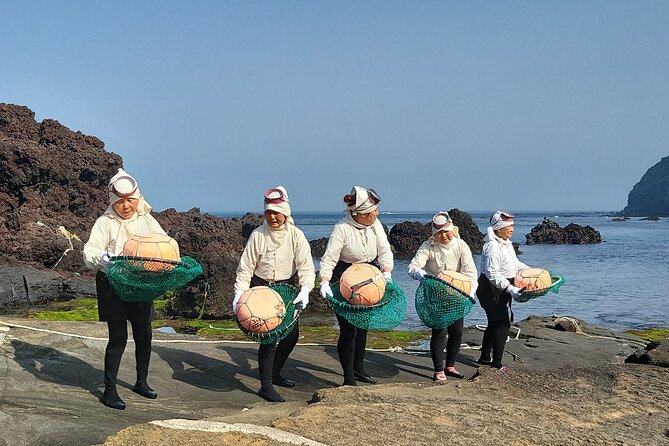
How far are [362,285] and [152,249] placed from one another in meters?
2.08

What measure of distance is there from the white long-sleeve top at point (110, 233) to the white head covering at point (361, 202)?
6.88 feet

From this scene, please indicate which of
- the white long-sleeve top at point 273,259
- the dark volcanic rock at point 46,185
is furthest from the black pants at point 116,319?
the dark volcanic rock at point 46,185

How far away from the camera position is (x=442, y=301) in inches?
279

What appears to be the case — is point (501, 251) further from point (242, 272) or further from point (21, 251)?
point (21, 251)

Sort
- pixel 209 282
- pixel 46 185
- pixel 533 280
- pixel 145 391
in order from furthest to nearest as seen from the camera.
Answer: pixel 46 185 < pixel 209 282 < pixel 533 280 < pixel 145 391

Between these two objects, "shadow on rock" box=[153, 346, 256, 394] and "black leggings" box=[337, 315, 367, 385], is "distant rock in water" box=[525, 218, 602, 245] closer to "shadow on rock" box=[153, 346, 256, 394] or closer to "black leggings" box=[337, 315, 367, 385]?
"shadow on rock" box=[153, 346, 256, 394]

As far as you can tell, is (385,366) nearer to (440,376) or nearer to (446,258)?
(440,376)

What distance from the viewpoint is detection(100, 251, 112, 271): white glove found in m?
5.57

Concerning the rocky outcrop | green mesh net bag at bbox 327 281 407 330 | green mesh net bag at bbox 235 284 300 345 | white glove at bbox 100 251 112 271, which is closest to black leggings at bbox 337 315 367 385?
green mesh net bag at bbox 327 281 407 330

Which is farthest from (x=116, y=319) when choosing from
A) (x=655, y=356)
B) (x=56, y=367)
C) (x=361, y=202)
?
(x=655, y=356)

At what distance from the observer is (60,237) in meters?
20.8

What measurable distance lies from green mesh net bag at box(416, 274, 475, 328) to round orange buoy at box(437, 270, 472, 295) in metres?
0.08

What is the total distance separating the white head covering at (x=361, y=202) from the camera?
6.85m

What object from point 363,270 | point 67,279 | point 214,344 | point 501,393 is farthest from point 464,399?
point 67,279
